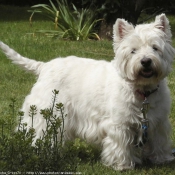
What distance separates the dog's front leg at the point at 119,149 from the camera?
17.4 feet

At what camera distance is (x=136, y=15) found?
13711 mm

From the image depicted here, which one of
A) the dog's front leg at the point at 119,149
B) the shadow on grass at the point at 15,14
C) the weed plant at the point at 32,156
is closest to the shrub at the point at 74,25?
the shadow on grass at the point at 15,14

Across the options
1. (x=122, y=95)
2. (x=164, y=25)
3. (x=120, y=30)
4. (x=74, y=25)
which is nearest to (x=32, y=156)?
(x=122, y=95)

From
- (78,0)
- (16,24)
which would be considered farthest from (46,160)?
(78,0)

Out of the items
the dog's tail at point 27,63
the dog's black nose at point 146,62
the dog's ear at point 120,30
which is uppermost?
the dog's ear at point 120,30

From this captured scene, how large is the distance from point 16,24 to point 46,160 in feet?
48.4

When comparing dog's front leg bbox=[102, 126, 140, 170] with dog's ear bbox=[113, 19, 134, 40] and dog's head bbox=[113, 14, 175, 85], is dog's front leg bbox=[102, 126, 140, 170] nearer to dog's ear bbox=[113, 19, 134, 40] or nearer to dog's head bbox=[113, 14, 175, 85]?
dog's head bbox=[113, 14, 175, 85]

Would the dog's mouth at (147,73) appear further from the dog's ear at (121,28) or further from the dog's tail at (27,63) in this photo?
the dog's tail at (27,63)

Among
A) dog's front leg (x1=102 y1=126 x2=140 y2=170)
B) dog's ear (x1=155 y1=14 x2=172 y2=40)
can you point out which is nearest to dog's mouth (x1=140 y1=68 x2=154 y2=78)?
dog's ear (x1=155 y1=14 x2=172 y2=40)

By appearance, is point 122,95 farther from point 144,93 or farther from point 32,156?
point 32,156

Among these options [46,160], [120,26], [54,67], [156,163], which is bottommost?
[156,163]

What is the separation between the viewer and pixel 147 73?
493 cm

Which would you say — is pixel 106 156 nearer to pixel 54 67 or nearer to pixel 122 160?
pixel 122 160

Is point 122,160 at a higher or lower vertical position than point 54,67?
lower
